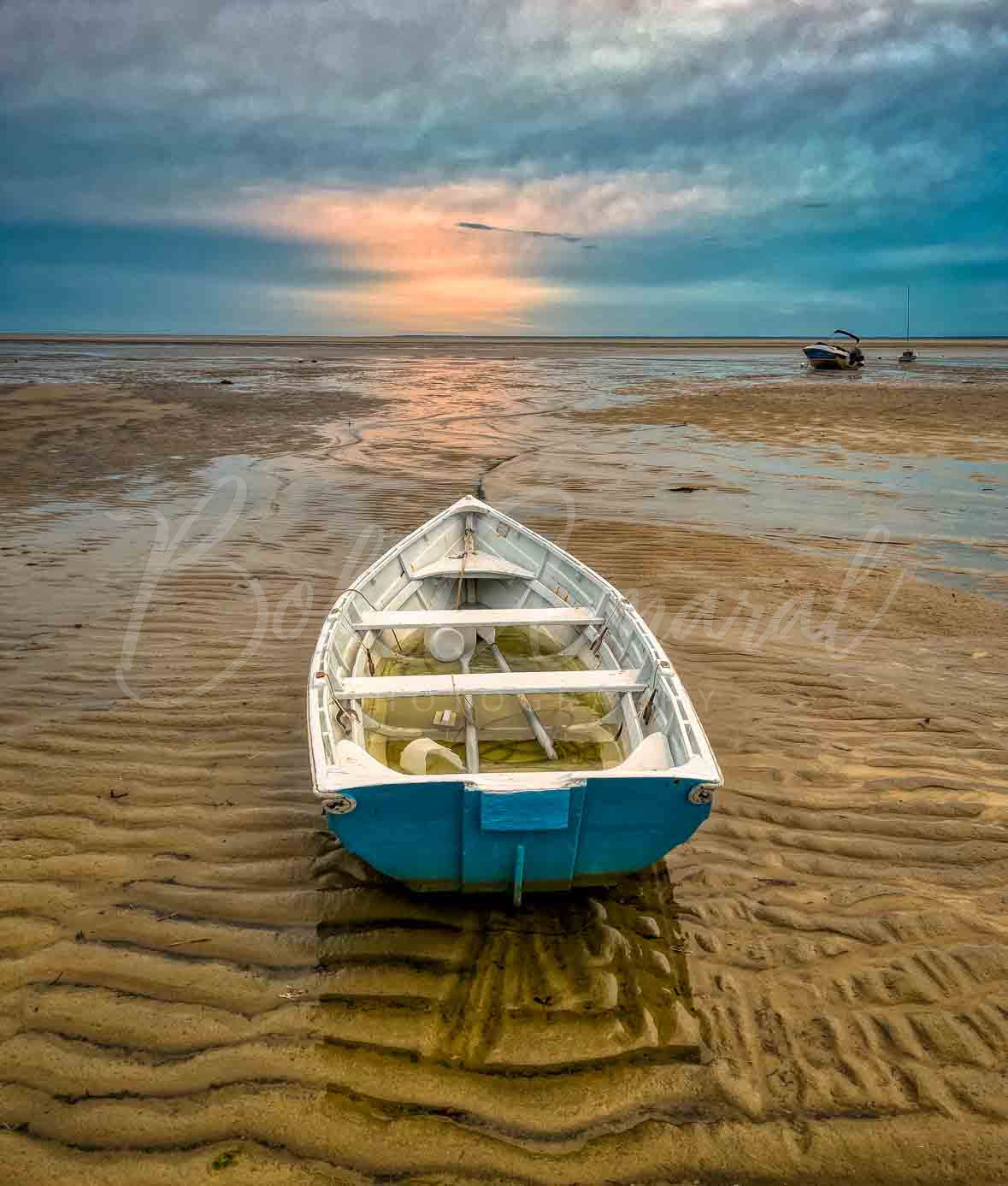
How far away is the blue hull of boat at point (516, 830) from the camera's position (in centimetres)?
345

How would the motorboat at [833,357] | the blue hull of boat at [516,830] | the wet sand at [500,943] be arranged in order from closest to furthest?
the wet sand at [500,943]
the blue hull of boat at [516,830]
the motorboat at [833,357]

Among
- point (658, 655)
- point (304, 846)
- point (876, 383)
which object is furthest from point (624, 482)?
point (876, 383)

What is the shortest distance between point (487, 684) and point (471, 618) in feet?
4.57

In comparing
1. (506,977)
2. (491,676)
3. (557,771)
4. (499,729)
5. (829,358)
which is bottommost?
(506,977)

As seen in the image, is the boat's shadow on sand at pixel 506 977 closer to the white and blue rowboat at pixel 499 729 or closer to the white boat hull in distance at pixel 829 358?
the white and blue rowboat at pixel 499 729

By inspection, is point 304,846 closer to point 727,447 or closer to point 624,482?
point 624,482

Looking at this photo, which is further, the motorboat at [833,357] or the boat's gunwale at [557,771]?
the motorboat at [833,357]

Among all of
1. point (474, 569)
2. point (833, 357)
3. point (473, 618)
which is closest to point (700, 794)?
point (473, 618)

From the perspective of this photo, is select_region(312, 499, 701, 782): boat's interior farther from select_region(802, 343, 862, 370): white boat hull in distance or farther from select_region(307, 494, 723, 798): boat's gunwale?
select_region(802, 343, 862, 370): white boat hull in distance

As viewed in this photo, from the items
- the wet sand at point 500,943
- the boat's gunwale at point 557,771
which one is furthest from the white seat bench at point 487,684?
the wet sand at point 500,943

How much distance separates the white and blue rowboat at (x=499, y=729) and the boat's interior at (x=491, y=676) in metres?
0.02

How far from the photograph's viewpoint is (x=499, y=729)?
533 cm

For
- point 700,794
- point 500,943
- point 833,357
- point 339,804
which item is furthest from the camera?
point 833,357

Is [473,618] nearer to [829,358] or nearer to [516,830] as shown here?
[516,830]
